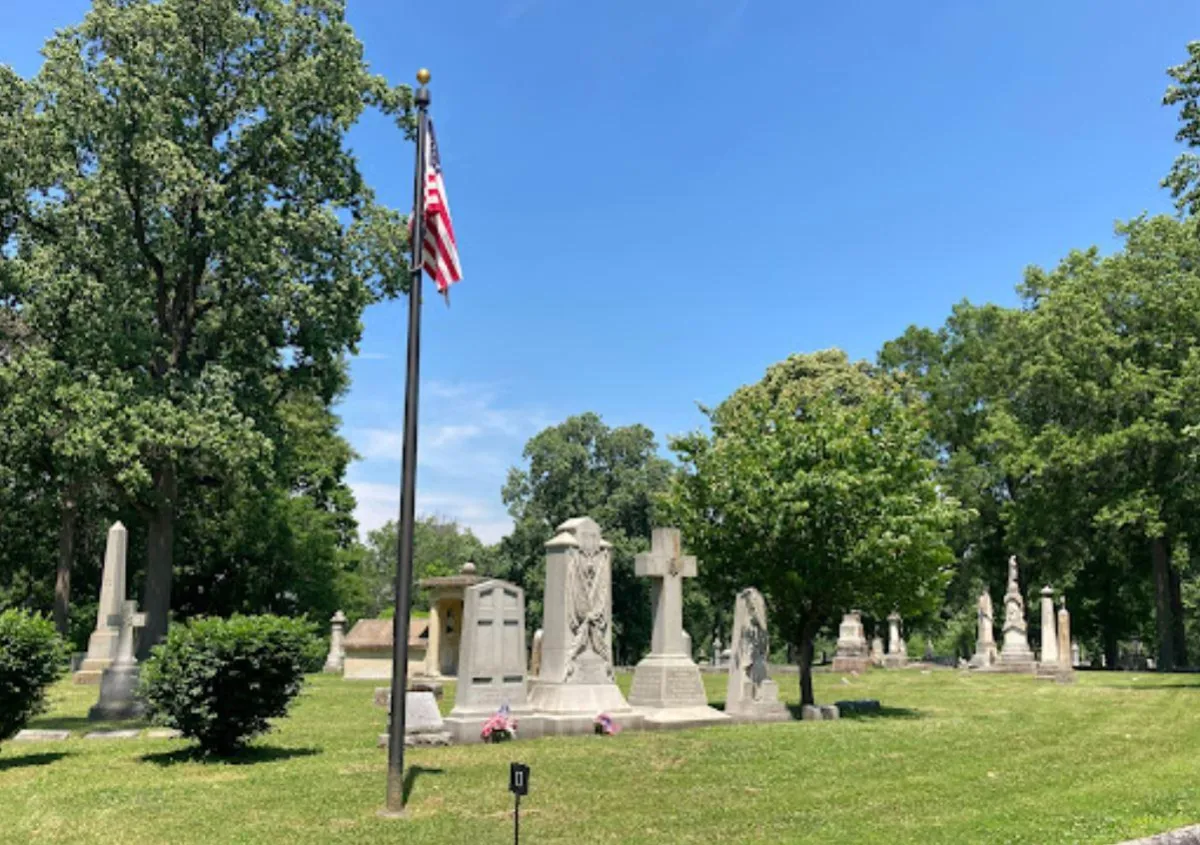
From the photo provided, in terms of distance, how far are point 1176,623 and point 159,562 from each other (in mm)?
35229

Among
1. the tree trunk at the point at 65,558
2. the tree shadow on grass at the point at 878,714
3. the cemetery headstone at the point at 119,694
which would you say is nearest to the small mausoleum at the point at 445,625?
the tree trunk at the point at 65,558

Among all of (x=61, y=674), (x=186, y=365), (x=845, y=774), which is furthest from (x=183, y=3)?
(x=845, y=774)

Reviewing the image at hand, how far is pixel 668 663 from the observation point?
667 inches

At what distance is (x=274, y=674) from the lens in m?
12.1

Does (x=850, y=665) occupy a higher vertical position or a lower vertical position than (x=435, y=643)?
lower

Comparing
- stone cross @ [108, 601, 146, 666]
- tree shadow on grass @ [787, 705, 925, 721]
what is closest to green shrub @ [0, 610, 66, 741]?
stone cross @ [108, 601, 146, 666]

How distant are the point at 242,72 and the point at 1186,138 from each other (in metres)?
22.4

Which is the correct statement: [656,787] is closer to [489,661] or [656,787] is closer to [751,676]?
[489,661]

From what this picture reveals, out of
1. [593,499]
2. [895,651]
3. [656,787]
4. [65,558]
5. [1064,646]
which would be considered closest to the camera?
[656,787]

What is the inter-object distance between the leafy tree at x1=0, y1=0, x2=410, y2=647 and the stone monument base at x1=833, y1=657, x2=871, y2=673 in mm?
20757

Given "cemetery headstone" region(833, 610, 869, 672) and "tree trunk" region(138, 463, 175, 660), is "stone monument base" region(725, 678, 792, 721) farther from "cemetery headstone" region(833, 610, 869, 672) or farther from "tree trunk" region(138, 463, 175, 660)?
"cemetery headstone" region(833, 610, 869, 672)

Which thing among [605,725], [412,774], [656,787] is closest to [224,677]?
[412,774]

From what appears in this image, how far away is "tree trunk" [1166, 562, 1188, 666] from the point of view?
35.9m

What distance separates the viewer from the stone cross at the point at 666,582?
1728 centimetres
